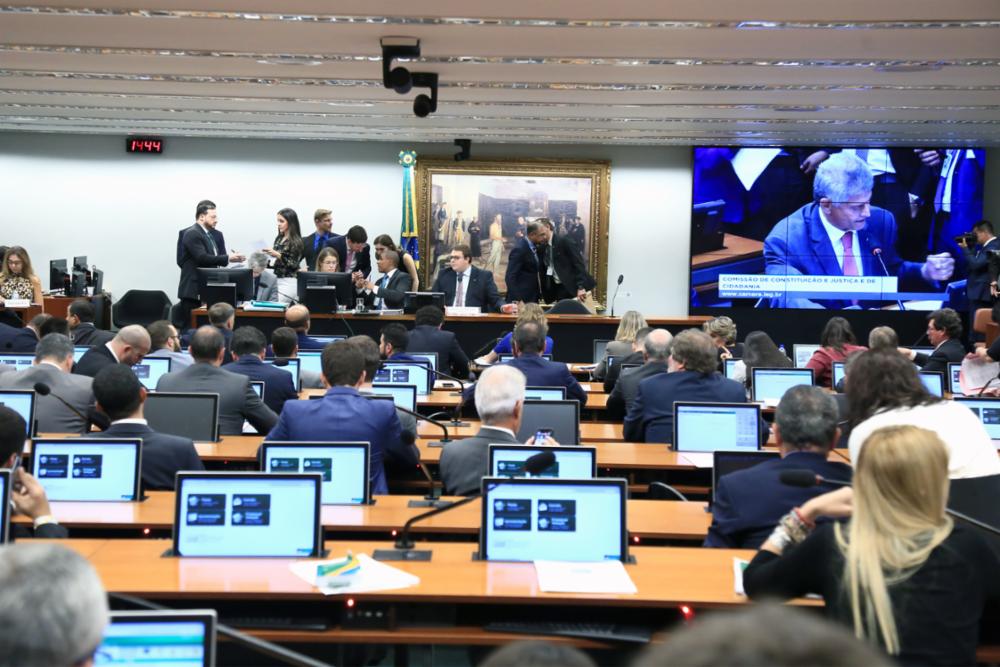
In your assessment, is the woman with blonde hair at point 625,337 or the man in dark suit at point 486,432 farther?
the woman with blonde hair at point 625,337

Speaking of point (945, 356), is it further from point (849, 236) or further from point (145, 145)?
point (145, 145)

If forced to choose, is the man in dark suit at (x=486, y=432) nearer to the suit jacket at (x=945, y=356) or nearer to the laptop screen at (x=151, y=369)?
the laptop screen at (x=151, y=369)

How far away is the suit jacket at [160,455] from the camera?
15.8 ft

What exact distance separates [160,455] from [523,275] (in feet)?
30.5

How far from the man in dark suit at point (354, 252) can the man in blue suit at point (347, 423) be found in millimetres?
7790

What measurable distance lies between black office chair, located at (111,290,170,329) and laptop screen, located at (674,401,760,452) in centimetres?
1083

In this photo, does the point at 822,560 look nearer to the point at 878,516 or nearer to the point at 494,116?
the point at 878,516

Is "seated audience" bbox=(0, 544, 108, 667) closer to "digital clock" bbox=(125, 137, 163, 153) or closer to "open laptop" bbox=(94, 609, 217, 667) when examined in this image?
"open laptop" bbox=(94, 609, 217, 667)

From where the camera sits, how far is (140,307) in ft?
49.8

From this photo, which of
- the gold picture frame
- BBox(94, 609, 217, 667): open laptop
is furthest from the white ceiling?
BBox(94, 609, 217, 667): open laptop

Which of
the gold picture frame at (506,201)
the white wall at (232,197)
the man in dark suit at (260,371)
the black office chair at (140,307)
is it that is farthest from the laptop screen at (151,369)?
the white wall at (232,197)

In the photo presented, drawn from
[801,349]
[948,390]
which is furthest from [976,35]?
[801,349]

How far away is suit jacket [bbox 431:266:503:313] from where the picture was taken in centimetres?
1290

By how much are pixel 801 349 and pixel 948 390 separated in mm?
2039
